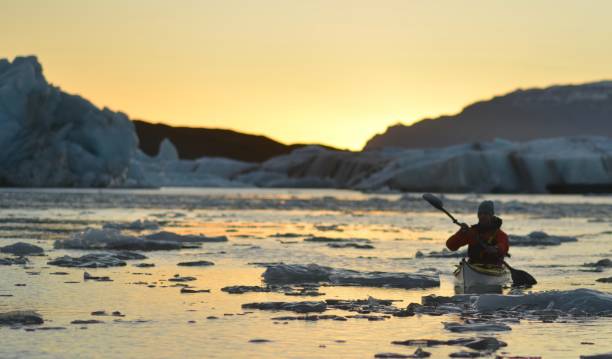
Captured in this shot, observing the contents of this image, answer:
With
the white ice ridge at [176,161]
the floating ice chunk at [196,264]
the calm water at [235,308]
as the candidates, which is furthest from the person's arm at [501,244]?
the white ice ridge at [176,161]

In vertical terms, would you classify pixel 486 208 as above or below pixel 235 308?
above

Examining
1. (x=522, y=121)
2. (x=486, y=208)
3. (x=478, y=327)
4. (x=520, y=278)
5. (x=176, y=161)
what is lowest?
(x=478, y=327)

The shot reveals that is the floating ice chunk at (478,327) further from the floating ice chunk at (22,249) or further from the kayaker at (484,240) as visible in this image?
the floating ice chunk at (22,249)

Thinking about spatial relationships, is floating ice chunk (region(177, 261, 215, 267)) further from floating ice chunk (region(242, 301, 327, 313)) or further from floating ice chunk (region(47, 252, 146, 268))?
floating ice chunk (region(242, 301, 327, 313))

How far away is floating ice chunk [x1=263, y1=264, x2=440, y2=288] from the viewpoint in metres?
12.5

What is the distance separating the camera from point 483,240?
42.6ft

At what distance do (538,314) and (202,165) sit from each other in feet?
392

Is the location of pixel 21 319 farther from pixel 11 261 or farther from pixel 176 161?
pixel 176 161

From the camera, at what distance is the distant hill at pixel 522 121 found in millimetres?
163750

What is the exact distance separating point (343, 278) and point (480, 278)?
67.9 inches

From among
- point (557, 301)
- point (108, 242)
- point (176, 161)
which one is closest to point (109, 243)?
point (108, 242)

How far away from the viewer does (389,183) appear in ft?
285

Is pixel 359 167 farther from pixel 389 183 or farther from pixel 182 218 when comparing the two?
pixel 182 218

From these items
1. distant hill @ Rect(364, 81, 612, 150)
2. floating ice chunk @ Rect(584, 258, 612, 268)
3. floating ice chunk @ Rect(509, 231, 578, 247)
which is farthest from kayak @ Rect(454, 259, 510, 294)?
distant hill @ Rect(364, 81, 612, 150)
